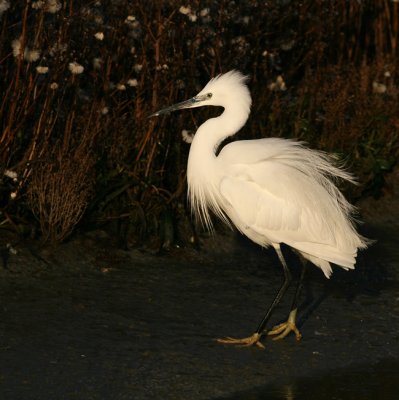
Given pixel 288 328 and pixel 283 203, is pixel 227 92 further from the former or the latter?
pixel 288 328

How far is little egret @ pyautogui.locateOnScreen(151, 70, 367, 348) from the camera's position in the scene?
6.14m

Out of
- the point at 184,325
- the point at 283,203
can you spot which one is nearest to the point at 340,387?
the point at 184,325

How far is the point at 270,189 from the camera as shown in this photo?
6.16m

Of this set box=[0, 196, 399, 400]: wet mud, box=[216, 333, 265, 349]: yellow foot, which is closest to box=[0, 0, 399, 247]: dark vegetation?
box=[0, 196, 399, 400]: wet mud

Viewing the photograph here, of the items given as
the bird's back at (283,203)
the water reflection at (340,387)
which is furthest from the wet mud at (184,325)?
the bird's back at (283,203)

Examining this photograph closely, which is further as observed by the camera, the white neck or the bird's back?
the white neck

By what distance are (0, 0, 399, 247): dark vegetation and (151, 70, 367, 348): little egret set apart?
3.28 feet

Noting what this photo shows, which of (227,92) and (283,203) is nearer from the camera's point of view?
(283,203)

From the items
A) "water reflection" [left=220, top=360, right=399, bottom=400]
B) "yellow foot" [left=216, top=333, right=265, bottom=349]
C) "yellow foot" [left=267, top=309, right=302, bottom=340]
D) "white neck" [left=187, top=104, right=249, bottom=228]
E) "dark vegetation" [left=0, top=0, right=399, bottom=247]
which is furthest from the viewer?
"dark vegetation" [left=0, top=0, right=399, bottom=247]

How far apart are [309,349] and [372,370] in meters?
0.45

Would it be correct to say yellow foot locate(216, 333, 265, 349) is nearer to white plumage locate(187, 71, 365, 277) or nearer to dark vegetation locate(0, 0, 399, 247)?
white plumage locate(187, 71, 365, 277)

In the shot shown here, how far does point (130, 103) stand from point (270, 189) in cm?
203

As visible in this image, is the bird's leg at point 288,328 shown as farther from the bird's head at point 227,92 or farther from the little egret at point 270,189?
the bird's head at point 227,92

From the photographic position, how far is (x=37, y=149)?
23.4 feet
